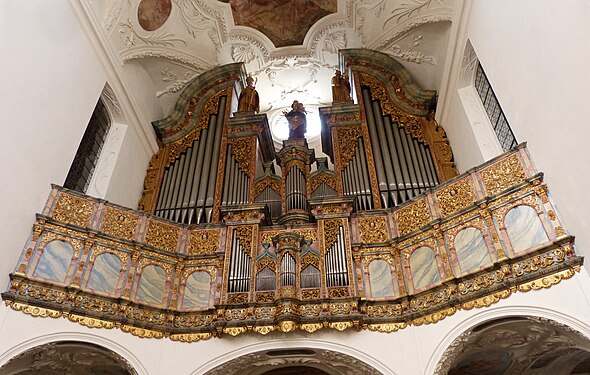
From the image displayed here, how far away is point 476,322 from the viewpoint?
20.2 ft

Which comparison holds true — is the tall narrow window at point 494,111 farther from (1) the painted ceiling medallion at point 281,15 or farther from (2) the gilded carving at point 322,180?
(1) the painted ceiling medallion at point 281,15

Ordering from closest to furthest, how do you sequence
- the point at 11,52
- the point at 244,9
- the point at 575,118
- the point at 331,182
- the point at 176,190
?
the point at 575,118 < the point at 11,52 < the point at 331,182 < the point at 176,190 < the point at 244,9

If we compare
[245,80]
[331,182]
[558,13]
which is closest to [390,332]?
[331,182]

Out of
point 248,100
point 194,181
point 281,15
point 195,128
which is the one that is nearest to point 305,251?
point 194,181

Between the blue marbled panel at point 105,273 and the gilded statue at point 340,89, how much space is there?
20.7 feet

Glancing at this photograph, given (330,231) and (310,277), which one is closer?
(310,277)

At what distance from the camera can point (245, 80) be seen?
13.0 meters

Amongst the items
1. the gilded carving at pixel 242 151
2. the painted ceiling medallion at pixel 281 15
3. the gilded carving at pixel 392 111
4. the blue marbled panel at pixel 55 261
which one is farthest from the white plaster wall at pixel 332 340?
the painted ceiling medallion at pixel 281 15

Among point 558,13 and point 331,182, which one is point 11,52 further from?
point 558,13

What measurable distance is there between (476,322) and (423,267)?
1.16 metres

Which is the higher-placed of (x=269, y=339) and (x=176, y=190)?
(x=176, y=190)

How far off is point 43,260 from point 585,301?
7.01 meters

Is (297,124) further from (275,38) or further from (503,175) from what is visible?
(503,175)

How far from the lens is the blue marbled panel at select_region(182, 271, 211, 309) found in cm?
741
